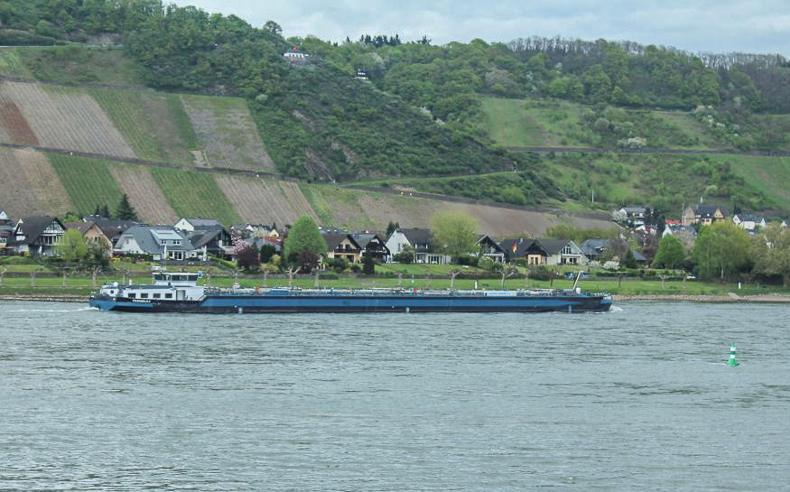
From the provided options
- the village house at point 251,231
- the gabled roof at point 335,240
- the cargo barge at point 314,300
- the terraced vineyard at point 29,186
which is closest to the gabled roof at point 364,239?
the gabled roof at point 335,240

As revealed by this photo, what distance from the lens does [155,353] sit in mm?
53094

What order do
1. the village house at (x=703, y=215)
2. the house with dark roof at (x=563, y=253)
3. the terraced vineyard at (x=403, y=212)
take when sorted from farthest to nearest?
the village house at (x=703, y=215) → the terraced vineyard at (x=403, y=212) → the house with dark roof at (x=563, y=253)

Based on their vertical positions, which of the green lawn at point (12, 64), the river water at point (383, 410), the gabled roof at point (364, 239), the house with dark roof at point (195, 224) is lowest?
the river water at point (383, 410)

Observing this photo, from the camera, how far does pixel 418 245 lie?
397 feet

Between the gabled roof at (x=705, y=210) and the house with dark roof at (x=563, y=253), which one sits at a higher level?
the gabled roof at (x=705, y=210)

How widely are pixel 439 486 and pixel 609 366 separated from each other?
2332cm

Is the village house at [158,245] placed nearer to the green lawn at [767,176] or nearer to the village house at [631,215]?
the village house at [631,215]

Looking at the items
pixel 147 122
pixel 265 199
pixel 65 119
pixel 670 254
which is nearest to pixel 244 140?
pixel 147 122

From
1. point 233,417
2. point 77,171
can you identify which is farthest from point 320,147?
point 233,417

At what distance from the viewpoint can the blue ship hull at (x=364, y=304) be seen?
77.1 m

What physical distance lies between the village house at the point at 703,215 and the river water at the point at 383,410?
350 ft

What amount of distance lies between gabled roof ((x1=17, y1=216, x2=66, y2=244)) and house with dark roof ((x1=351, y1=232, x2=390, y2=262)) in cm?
2649

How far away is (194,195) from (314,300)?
6030 centimetres

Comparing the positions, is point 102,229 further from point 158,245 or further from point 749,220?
point 749,220
